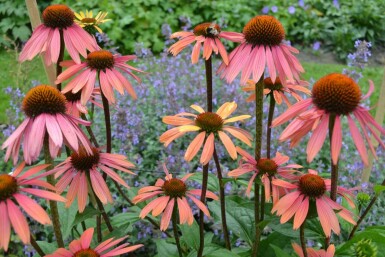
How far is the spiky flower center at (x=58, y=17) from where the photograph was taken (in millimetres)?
1364

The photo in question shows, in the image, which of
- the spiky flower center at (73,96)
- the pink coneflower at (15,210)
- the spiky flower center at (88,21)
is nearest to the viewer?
the pink coneflower at (15,210)

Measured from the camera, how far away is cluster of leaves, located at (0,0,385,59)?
17.6 ft

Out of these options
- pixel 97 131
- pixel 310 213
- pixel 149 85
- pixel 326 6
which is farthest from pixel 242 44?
pixel 326 6

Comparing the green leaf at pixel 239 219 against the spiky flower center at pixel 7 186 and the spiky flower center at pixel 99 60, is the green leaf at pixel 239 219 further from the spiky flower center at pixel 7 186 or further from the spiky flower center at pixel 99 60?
the spiky flower center at pixel 7 186

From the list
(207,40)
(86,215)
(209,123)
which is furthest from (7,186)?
(207,40)

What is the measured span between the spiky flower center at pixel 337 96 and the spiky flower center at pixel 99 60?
547mm

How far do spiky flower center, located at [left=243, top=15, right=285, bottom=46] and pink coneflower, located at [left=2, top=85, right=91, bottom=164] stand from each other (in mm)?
469

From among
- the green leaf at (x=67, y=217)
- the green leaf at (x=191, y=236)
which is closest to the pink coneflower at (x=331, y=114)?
the green leaf at (x=191, y=236)

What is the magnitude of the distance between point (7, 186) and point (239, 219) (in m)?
0.77

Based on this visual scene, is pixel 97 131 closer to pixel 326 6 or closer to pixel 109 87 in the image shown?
pixel 109 87

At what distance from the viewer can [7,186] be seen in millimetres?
1010

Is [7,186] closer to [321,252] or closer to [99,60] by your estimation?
[99,60]

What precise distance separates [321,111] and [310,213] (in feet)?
0.93

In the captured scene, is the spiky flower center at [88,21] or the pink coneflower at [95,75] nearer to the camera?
the pink coneflower at [95,75]
